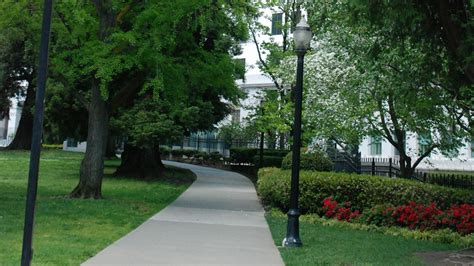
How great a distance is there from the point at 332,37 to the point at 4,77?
2879cm

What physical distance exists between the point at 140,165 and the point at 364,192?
570 inches

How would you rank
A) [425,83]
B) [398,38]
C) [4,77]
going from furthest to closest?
[4,77] < [425,83] < [398,38]

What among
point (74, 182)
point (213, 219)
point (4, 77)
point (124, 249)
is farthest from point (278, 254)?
point (4, 77)

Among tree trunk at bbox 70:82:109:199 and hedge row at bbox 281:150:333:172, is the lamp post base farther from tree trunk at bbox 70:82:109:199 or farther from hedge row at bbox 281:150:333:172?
hedge row at bbox 281:150:333:172

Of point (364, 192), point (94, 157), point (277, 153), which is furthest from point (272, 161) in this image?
point (364, 192)

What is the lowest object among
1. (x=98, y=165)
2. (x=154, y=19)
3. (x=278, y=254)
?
(x=278, y=254)

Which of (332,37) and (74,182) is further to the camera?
(74,182)

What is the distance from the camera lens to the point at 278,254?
28.1 feet

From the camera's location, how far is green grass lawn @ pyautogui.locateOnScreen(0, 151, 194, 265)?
7.66m

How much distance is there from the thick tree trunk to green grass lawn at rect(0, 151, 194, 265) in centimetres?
301

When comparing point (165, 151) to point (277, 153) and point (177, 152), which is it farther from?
point (277, 153)

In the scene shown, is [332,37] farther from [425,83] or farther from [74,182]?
[74,182]

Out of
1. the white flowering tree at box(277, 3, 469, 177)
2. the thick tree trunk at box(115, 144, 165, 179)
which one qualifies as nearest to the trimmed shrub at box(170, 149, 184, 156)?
the thick tree trunk at box(115, 144, 165, 179)

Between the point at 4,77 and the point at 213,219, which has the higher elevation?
the point at 4,77
